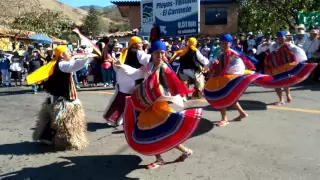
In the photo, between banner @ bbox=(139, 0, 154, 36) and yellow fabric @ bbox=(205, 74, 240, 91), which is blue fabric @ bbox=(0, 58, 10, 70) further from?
yellow fabric @ bbox=(205, 74, 240, 91)

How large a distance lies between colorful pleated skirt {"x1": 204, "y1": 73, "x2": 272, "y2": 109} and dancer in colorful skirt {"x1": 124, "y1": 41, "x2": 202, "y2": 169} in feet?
7.01

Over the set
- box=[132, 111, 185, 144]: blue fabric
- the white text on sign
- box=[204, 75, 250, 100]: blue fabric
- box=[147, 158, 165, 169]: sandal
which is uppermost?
the white text on sign

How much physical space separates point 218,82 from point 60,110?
3054mm

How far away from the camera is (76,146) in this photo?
6043 mm

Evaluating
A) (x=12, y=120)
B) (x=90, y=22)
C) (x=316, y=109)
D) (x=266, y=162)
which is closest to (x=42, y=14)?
(x=90, y=22)

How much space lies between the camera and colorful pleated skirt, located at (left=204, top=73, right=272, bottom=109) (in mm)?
7094

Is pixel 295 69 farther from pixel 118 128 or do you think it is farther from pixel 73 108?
pixel 73 108

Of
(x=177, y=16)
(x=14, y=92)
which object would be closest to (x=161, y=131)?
(x=14, y=92)

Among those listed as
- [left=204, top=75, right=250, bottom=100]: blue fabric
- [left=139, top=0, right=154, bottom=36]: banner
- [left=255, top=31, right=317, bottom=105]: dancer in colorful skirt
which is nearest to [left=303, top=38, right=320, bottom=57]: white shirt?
[left=255, top=31, right=317, bottom=105]: dancer in colorful skirt

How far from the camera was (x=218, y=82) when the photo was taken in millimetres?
7348

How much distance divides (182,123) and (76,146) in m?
2.18

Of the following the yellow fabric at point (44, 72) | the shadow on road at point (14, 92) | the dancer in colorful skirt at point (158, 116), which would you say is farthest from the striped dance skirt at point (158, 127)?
the shadow on road at point (14, 92)

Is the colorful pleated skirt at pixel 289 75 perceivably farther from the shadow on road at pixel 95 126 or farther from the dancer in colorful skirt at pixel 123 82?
the shadow on road at pixel 95 126

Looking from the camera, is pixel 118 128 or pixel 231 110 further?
pixel 231 110
